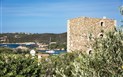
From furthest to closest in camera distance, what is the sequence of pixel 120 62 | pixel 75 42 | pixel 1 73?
pixel 75 42 < pixel 1 73 < pixel 120 62

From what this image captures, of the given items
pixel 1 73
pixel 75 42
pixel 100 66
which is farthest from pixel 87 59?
pixel 75 42

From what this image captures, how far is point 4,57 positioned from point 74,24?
61.0 feet

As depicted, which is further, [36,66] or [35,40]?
[35,40]

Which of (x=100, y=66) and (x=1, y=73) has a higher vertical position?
(x=100, y=66)

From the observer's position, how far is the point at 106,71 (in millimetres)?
3574

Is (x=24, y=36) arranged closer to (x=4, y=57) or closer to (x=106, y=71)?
(x=4, y=57)

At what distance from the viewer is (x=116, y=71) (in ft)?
11.6

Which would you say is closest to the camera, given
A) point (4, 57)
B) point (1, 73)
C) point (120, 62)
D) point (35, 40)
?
point (120, 62)

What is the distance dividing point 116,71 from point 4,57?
4173mm

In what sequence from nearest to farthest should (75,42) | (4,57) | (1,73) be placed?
(1,73) → (4,57) → (75,42)

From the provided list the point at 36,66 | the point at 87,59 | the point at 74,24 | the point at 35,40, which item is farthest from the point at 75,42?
the point at 35,40

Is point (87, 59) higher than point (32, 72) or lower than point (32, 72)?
higher

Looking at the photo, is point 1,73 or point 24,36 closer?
point 1,73

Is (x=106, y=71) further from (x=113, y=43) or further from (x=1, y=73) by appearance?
(x=1, y=73)
